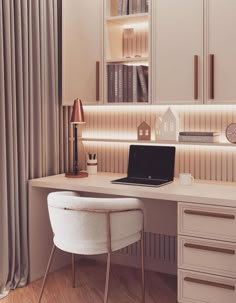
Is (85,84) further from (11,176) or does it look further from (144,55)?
(11,176)

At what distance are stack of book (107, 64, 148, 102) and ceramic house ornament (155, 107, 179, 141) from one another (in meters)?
0.18

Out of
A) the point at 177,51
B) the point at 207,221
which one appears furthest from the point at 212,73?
the point at 207,221

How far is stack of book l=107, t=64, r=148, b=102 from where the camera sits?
315cm

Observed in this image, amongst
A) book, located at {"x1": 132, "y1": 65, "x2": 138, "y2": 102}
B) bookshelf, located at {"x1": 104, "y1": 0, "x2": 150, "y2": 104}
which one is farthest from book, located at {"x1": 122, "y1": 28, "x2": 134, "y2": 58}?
book, located at {"x1": 132, "y1": 65, "x2": 138, "y2": 102}

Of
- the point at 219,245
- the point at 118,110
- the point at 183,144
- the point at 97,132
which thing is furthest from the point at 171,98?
the point at 219,245

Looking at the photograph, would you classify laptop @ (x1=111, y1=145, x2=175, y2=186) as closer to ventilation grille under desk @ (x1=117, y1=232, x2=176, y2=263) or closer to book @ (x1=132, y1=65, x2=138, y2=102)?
book @ (x1=132, y1=65, x2=138, y2=102)

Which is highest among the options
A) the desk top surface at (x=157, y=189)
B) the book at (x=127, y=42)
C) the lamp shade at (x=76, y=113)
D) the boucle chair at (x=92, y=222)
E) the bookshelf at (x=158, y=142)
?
the book at (x=127, y=42)

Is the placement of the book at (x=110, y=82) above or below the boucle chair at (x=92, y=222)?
above

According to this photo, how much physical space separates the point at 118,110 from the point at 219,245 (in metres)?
1.44

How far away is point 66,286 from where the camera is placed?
10.2 ft

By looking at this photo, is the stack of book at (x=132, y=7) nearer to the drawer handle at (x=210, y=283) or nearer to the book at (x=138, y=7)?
the book at (x=138, y=7)

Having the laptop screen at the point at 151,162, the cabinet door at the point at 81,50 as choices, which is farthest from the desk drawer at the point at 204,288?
the cabinet door at the point at 81,50

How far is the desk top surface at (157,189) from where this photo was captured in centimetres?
248

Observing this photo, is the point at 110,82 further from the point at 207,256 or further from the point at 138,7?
the point at 207,256
